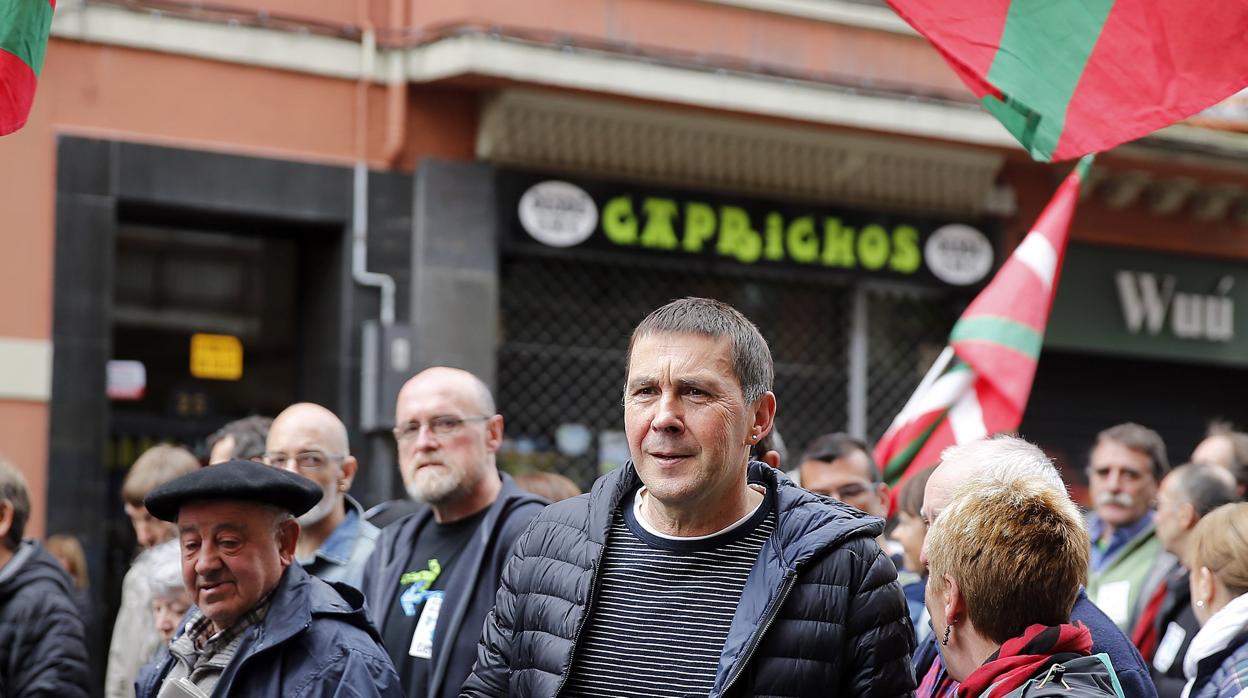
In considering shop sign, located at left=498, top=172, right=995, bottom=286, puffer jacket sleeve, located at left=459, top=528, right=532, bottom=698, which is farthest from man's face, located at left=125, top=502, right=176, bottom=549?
shop sign, located at left=498, top=172, right=995, bottom=286

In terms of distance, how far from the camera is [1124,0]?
15.1 feet

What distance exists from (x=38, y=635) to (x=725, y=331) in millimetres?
2902

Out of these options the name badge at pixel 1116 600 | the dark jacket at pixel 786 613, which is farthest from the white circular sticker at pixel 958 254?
the dark jacket at pixel 786 613

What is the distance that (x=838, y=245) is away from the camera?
42.7 feet

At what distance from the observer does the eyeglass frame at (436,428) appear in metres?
5.51

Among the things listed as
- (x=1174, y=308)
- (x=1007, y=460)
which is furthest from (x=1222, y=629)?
(x=1174, y=308)

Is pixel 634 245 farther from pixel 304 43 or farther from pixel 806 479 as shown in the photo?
pixel 806 479

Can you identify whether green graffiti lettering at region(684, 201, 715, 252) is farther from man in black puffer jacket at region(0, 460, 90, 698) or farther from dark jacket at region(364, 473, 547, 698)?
man in black puffer jacket at region(0, 460, 90, 698)

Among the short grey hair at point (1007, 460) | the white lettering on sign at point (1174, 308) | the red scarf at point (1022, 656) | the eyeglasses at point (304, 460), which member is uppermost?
the white lettering on sign at point (1174, 308)

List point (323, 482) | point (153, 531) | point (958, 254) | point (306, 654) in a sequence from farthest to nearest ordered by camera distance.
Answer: point (958, 254) < point (153, 531) < point (323, 482) < point (306, 654)

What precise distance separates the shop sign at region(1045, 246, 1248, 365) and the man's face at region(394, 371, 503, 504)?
30.4 feet

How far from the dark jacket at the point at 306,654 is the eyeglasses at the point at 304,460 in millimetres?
1822

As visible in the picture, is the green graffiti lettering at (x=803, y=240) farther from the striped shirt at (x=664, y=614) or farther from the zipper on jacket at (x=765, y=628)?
the zipper on jacket at (x=765, y=628)

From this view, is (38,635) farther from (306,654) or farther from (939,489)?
(939,489)
